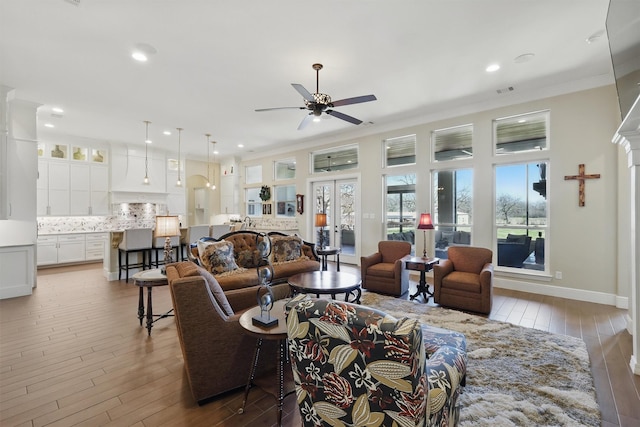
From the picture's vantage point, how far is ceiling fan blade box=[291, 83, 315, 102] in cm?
321

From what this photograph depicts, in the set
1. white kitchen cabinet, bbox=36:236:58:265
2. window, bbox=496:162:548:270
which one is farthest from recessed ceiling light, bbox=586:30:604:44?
white kitchen cabinet, bbox=36:236:58:265

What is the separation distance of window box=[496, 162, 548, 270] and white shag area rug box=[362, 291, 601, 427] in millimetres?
2103

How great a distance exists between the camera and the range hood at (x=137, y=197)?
8.21 metres


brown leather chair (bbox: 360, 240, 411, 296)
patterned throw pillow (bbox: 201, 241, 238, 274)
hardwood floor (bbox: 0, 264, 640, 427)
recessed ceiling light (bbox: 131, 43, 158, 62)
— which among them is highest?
recessed ceiling light (bbox: 131, 43, 158, 62)

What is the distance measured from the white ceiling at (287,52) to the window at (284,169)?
312cm

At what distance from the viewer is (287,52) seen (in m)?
3.56

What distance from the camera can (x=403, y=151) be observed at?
6.45 meters

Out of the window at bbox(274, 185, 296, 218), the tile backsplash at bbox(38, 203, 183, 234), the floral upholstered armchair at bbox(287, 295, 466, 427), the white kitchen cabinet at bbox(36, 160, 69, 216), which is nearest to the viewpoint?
the floral upholstered armchair at bbox(287, 295, 466, 427)

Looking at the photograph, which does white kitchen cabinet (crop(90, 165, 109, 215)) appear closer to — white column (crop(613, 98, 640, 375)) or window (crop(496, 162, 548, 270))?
window (crop(496, 162, 548, 270))

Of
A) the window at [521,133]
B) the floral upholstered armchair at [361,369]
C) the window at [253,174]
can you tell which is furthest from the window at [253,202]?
the floral upholstered armchair at [361,369]

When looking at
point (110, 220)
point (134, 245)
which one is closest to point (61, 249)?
point (110, 220)

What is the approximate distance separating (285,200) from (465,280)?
603 cm

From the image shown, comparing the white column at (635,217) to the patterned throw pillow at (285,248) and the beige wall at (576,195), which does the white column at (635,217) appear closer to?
the beige wall at (576,195)

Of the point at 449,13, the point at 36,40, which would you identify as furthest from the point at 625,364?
the point at 36,40
